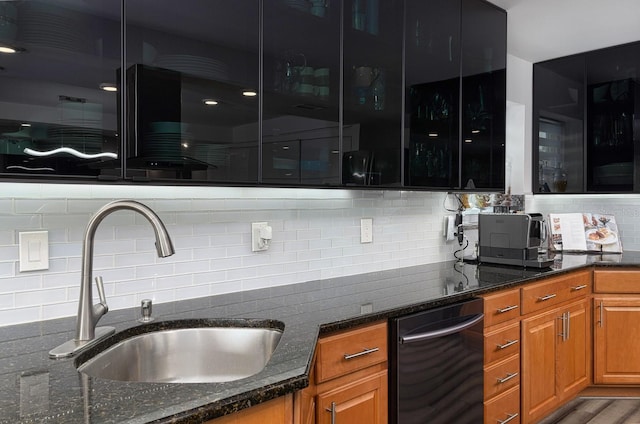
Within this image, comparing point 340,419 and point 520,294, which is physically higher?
point 520,294

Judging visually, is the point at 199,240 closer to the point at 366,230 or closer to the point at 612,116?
the point at 366,230

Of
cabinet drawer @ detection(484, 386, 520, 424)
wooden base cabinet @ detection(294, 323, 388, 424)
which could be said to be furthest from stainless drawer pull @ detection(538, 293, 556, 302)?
wooden base cabinet @ detection(294, 323, 388, 424)

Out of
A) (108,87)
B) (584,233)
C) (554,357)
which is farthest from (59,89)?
(584,233)

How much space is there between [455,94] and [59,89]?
195 cm

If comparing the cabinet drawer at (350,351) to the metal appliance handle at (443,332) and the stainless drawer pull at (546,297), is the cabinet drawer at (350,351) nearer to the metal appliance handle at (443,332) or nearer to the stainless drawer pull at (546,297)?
the metal appliance handle at (443,332)

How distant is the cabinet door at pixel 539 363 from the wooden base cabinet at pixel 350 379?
1079 millimetres

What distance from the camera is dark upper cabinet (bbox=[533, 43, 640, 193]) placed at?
3350 millimetres

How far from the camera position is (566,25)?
304 centimetres

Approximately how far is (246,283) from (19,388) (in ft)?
3.57

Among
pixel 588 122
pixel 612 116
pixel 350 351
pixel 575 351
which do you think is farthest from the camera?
pixel 588 122

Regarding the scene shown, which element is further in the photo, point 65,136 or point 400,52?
point 400,52

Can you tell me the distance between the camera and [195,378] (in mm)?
1540

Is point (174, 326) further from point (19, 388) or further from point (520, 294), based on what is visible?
point (520, 294)

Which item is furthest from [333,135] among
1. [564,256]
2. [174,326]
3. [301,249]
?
[564,256]
